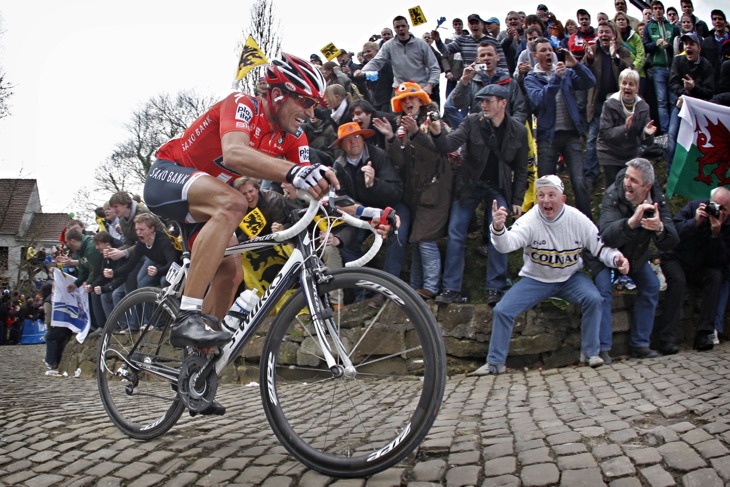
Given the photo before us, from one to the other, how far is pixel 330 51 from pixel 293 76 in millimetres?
9184

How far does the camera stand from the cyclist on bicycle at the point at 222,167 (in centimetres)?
373

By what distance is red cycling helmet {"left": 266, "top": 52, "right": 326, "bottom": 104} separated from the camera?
3.95m

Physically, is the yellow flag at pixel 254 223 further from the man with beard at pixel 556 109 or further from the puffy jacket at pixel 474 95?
the man with beard at pixel 556 109

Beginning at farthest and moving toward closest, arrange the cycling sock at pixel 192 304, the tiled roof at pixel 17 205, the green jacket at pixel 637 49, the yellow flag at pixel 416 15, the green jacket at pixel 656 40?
1. the tiled roof at pixel 17 205
2. the yellow flag at pixel 416 15
3. the green jacket at pixel 637 49
4. the green jacket at pixel 656 40
5. the cycling sock at pixel 192 304

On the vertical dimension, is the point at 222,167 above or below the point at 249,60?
below

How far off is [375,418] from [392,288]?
76 centimetres

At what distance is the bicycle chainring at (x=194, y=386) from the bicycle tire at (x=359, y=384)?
0.54 m

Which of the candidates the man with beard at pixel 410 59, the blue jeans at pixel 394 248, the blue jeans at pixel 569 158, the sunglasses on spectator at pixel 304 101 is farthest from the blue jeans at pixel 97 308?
the sunglasses on spectator at pixel 304 101

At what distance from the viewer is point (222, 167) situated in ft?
14.5

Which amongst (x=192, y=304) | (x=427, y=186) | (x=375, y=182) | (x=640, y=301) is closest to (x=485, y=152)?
(x=427, y=186)

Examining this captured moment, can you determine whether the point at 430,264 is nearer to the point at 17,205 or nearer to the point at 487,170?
the point at 487,170

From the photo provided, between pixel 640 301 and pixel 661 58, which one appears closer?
pixel 640 301

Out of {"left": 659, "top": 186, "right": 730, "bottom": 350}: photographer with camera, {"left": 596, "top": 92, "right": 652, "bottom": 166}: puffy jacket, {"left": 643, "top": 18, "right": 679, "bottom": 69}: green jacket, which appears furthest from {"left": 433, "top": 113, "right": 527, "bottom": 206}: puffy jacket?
{"left": 643, "top": 18, "right": 679, "bottom": 69}: green jacket

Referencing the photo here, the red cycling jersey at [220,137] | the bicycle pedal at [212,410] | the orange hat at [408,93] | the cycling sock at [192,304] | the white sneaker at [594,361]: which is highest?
the orange hat at [408,93]
